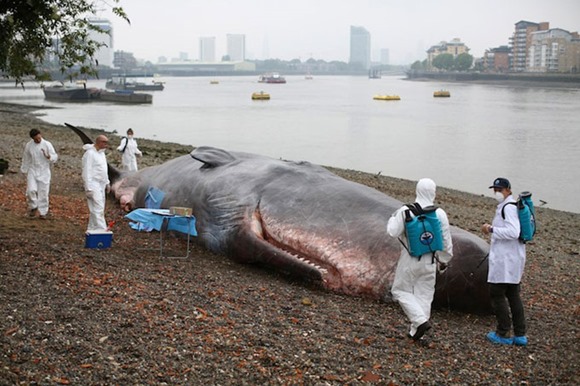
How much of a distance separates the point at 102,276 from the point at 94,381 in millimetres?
3113

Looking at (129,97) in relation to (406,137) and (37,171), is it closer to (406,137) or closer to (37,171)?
(406,137)

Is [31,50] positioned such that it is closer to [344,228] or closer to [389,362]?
[344,228]

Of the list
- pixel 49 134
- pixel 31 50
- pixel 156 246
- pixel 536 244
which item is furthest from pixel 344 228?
pixel 49 134

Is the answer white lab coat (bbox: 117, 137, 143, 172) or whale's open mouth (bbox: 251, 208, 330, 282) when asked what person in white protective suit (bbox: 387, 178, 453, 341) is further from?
white lab coat (bbox: 117, 137, 143, 172)

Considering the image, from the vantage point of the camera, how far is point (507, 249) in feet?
26.3

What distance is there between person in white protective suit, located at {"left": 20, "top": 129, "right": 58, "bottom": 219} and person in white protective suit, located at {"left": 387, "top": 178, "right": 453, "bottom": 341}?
8.17 metres

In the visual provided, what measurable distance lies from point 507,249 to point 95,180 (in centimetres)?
681

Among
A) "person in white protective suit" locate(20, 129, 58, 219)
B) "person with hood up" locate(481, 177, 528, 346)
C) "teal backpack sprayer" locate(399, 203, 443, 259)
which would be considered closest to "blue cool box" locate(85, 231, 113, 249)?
"person in white protective suit" locate(20, 129, 58, 219)

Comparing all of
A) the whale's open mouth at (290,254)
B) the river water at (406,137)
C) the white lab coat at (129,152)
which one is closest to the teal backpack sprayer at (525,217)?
the whale's open mouth at (290,254)

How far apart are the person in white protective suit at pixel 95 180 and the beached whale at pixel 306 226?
59.2 inches

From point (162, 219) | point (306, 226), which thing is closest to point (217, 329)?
point (306, 226)

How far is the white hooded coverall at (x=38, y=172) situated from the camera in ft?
44.1

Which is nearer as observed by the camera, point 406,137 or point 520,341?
point 520,341

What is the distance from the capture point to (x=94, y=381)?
605cm
